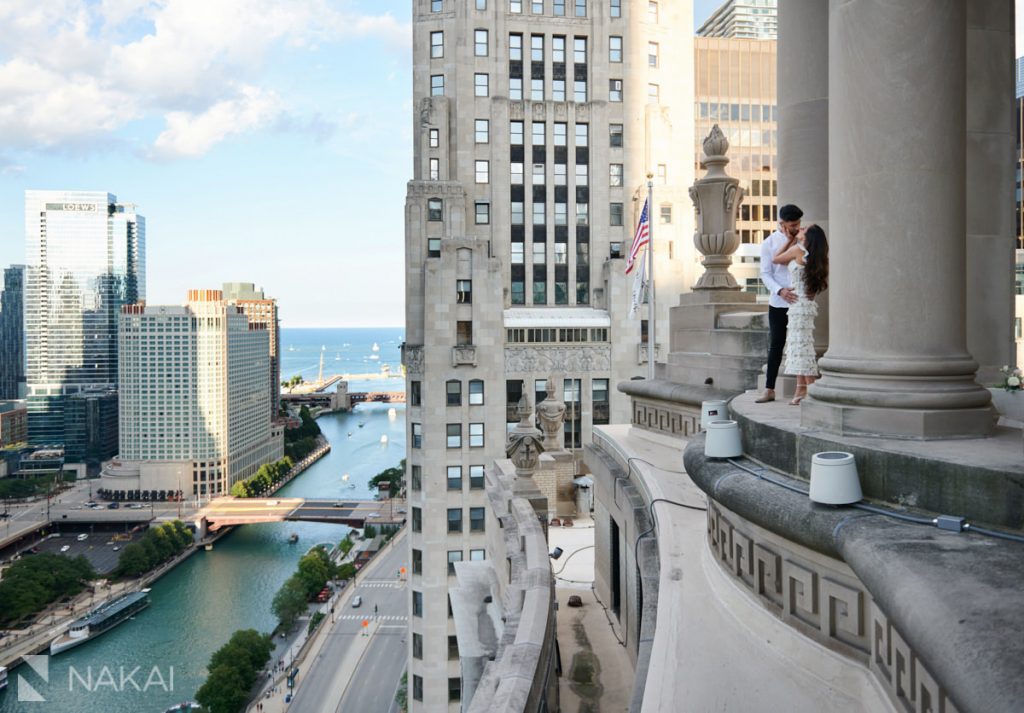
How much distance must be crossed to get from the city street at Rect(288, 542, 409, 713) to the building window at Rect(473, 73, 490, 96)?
3660 cm

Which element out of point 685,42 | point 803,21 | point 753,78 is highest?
point 753,78

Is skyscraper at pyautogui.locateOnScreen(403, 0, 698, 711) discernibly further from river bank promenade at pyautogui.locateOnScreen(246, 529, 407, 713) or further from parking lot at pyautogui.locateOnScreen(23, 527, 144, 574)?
parking lot at pyautogui.locateOnScreen(23, 527, 144, 574)

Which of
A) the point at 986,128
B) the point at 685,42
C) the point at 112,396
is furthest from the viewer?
the point at 112,396

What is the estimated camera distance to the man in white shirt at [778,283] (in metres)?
8.11

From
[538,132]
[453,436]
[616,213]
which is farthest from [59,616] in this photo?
[616,213]

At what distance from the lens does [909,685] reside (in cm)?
416

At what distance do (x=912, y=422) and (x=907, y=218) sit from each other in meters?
1.49

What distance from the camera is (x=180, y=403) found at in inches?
6112

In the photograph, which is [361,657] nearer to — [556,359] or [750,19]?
[556,359]

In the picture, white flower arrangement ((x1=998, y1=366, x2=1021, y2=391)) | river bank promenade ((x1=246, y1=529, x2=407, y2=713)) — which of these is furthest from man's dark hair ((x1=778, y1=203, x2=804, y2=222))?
river bank promenade ((x1=246, y1=529, x2=407, y2=713))

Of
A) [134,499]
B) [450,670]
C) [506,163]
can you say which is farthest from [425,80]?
[134,499]

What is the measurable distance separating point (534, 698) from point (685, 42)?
54.2m

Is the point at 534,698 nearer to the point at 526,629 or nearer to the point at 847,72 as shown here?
the point at 526,629

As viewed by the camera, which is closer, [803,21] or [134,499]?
[803,21]
